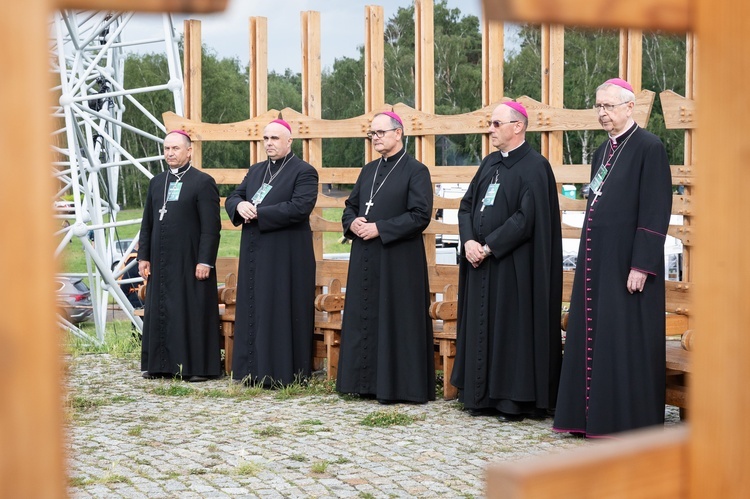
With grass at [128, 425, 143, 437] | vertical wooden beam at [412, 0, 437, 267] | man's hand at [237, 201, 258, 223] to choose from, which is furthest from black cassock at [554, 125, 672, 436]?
man's hand at [237, 201, 258, 223]

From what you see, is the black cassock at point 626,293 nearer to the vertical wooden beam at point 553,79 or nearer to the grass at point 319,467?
the vertical wooden beam at point 553,79

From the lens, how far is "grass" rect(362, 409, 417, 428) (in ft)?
22.9

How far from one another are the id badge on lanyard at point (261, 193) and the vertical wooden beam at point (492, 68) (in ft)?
5.98

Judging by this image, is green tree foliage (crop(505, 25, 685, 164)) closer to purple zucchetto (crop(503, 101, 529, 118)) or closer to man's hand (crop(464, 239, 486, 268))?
purple zucchetto (crop(503, 101, 529, 118))

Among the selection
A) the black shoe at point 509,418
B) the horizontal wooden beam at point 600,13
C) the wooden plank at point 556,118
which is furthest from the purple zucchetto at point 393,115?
the horizontal wooden beam at point 600,13

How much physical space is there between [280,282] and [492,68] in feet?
7.89

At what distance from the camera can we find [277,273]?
8719 millimetres

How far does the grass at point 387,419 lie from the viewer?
698 centimetres

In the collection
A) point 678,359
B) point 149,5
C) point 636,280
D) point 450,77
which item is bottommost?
point 678,359
